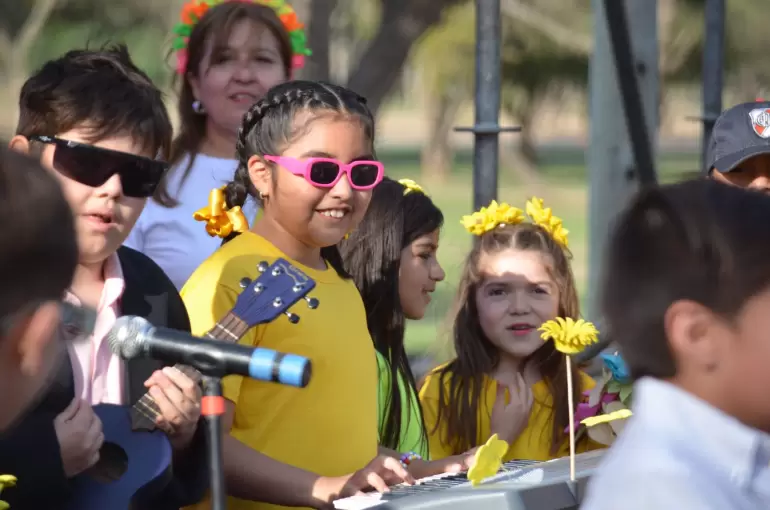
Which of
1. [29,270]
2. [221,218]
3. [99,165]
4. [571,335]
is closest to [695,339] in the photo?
[29,270]

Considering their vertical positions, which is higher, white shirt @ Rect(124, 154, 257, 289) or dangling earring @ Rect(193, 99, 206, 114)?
dangling earring @ Rect(193, 99, 206, 114)

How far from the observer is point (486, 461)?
2486 millimetres

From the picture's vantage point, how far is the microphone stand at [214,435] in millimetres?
2014

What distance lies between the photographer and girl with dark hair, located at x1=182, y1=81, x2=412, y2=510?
2.94 m

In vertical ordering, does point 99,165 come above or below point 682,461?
above

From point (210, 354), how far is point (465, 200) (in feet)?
86.0

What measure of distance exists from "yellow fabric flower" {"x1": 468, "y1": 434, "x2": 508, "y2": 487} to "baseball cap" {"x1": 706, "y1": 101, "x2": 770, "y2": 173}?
5.16ft

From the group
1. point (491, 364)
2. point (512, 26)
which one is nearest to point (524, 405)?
point (491, 364)

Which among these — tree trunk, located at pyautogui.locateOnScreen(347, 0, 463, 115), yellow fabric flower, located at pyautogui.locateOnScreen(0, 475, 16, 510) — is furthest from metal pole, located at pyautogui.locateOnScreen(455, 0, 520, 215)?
tree trunk, located at pyautogui.locateOnScreen(347, 0, 463, 115)

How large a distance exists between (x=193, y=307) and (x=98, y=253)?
29 cm

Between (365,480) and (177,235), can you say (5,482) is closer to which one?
(365,480)

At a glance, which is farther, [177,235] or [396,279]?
[177,235]

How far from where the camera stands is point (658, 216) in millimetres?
1871

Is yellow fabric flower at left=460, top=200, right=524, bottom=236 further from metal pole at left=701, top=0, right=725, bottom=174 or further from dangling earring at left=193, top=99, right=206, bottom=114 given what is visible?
metal pole at left=701, top=0, right=725, bottom=174
